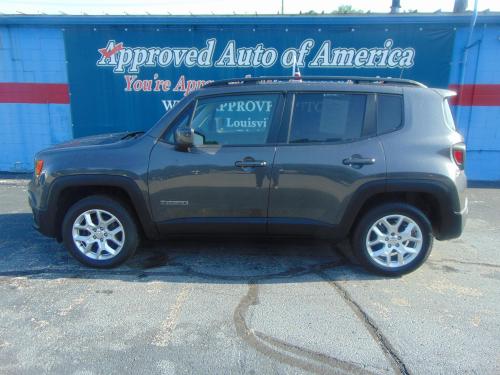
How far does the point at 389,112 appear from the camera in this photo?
3.46 m

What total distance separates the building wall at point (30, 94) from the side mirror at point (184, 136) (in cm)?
618

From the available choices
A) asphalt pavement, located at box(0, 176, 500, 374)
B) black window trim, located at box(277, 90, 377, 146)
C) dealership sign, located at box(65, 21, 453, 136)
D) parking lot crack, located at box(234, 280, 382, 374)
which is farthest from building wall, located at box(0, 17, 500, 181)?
parking lot crack, located at box(234, 280, 382, 374)

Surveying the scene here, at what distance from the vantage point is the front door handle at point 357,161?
3344mm

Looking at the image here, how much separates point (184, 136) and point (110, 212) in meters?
1.10

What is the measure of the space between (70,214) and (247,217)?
1.76m

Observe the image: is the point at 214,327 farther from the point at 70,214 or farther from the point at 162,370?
the point at 70,214

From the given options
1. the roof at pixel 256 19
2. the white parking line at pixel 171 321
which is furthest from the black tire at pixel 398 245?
the roof at pixel 256 19

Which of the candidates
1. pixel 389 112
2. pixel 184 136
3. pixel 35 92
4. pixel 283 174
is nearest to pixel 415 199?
pixel 389 112

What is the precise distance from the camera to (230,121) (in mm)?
3730

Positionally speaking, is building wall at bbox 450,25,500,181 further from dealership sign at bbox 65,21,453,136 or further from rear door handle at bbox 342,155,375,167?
rear door handle at bbox 342,155,375,167

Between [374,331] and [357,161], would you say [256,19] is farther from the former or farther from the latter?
[374,331]

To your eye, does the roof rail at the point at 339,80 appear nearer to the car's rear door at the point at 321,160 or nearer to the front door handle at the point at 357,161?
the car's rear door at the point at 321,160

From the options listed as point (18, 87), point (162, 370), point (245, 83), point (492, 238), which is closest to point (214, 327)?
point (162, 370)

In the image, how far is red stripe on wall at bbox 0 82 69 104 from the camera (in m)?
8.20
